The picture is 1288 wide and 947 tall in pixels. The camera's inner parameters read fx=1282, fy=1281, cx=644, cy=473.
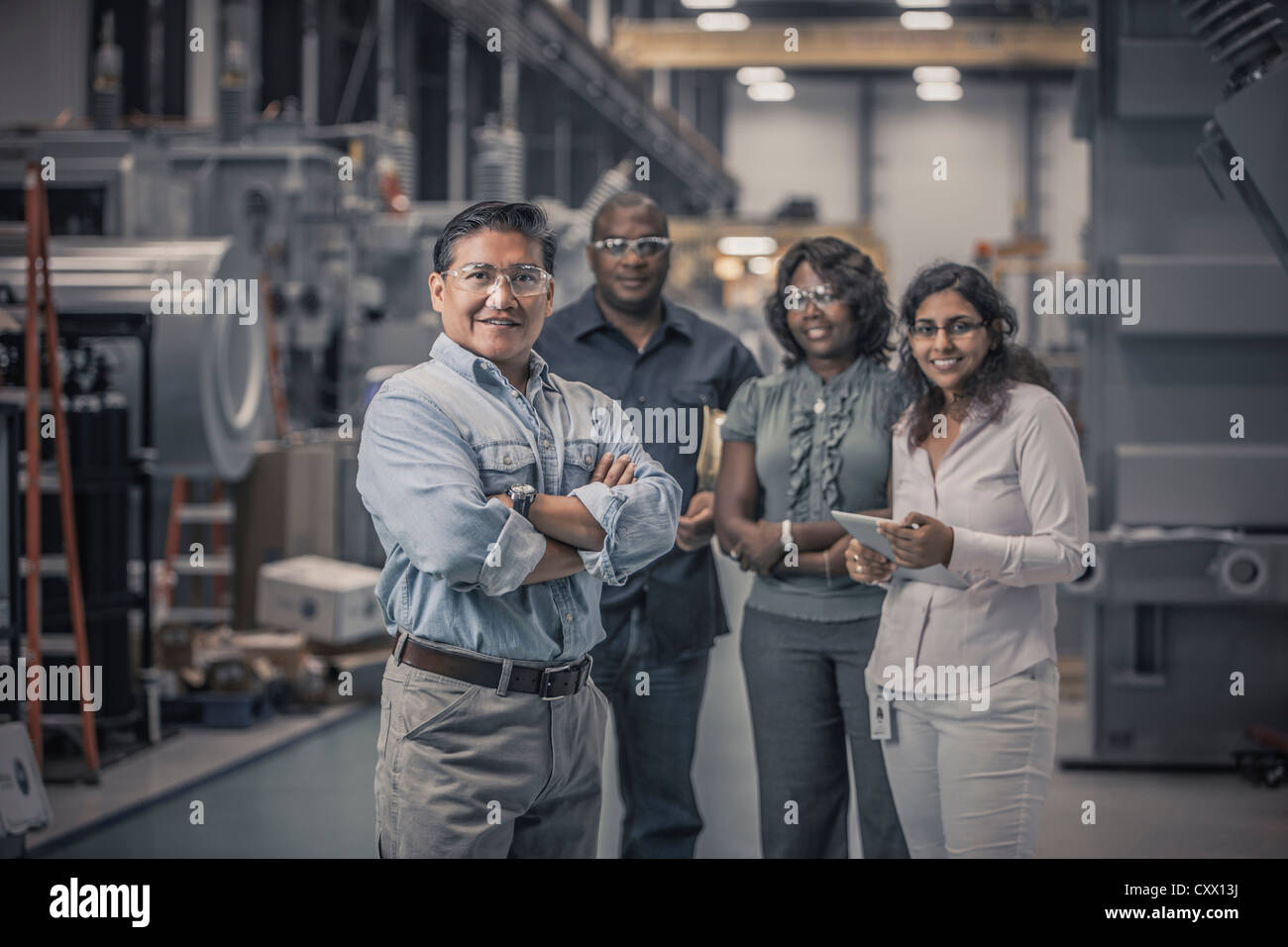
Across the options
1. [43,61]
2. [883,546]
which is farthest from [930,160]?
[883,546]

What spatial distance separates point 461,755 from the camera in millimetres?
1899

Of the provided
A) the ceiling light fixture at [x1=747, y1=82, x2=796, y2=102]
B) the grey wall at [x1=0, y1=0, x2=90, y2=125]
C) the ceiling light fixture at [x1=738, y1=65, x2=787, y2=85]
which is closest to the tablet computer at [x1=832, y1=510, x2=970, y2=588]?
the grey wall at [x1=0, y1=0, x2=90, y2=125]

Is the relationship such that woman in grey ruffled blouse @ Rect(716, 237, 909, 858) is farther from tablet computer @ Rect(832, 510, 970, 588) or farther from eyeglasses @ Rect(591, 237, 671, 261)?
eyeglasses @ Rect(591, 237, 671, 261)

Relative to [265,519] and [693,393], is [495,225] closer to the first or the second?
[693,393]

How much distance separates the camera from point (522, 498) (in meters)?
1.94

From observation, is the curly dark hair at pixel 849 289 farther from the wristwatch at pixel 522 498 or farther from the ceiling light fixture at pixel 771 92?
the ceiling light fixture at pixel 771 92

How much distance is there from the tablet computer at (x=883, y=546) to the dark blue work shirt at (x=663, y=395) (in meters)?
0.46

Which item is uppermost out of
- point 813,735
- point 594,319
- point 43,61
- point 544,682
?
point 43,61

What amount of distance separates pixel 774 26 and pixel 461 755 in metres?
13.2

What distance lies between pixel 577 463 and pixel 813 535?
63 cm

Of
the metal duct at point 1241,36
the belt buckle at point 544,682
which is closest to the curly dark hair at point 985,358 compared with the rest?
the belt buckle at point 544,682

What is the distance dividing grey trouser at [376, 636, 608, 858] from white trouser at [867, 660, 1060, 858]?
2.27 ft

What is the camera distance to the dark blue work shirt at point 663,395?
106 inches

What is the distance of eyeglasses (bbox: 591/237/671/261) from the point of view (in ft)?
8.82
